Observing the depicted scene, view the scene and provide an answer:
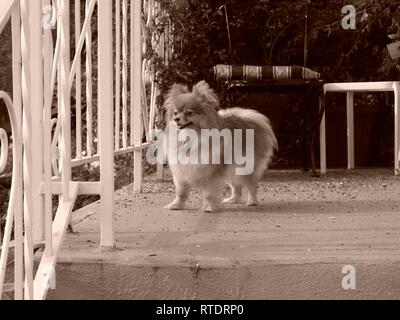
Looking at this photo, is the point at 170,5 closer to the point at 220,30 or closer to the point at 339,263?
the point at 220,30

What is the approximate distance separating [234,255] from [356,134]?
11.6 ft

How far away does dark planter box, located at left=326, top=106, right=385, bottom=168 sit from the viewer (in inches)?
222

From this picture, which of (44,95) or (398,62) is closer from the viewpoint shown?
(44,95)

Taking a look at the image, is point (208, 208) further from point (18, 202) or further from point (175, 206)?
point (18, 202)

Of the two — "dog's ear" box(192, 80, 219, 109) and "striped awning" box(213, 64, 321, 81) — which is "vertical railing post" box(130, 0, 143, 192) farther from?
"striped awning" box(213, 64, 321, 81)

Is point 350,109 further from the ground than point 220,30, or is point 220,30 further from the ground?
point 220,30

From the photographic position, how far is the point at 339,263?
2.15m

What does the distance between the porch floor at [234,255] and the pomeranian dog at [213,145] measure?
0.25m

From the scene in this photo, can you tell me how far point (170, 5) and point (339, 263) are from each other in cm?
296

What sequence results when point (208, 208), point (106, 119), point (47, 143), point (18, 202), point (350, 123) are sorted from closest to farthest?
1. point (18, 202)
2. point (47, 143)
3. point (106, 119)
4. point (208, 208)
5. point (350, 123)

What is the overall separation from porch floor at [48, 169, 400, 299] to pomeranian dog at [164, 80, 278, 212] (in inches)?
10.0

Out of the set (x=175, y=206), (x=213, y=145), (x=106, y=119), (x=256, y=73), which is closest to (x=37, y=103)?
(x=106, y=119)

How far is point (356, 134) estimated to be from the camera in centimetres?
565
